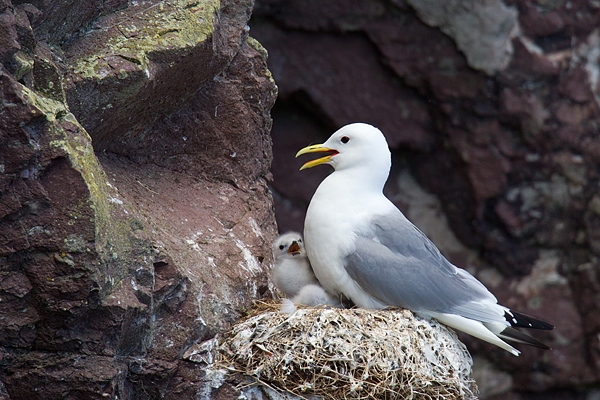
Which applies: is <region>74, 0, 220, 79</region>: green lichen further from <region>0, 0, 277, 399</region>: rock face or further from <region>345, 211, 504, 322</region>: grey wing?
<region>345, 211, 504, 322</region>: grey wing

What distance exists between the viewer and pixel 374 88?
694 centimetres

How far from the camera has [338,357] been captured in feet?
11.6

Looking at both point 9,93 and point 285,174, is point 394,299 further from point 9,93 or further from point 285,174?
point 285,174

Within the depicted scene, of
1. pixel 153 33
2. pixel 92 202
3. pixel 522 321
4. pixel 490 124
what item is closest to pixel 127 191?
pixel 153 33

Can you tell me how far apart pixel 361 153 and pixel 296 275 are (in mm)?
706

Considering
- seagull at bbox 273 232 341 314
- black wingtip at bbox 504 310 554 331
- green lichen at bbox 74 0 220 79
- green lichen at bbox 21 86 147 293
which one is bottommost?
black wingtip at bbox 504 310 554 331

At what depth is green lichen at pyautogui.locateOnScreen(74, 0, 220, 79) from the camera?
3.47 metres

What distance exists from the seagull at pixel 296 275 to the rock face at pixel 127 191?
0.43 feet

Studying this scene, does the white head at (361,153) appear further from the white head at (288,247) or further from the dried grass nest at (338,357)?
the dried grass nest at (338,357)

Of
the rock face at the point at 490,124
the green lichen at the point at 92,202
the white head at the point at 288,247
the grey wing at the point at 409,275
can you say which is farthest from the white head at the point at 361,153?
the rock face at the point at 490,124

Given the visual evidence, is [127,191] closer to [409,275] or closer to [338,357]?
[338,357]

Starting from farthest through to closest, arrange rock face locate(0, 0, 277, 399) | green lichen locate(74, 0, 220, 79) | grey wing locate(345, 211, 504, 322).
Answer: grey wing locate(345, 211, 504, 322), green lichen locate(74, 0, 220, 79), rock face locate(0, 0, 277, 399)

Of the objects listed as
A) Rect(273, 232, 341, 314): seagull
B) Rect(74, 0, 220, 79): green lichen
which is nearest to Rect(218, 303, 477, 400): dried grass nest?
Rect(273, 232, 341, 314): seagull

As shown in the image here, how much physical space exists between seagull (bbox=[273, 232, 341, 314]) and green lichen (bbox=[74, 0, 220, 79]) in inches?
48.0
